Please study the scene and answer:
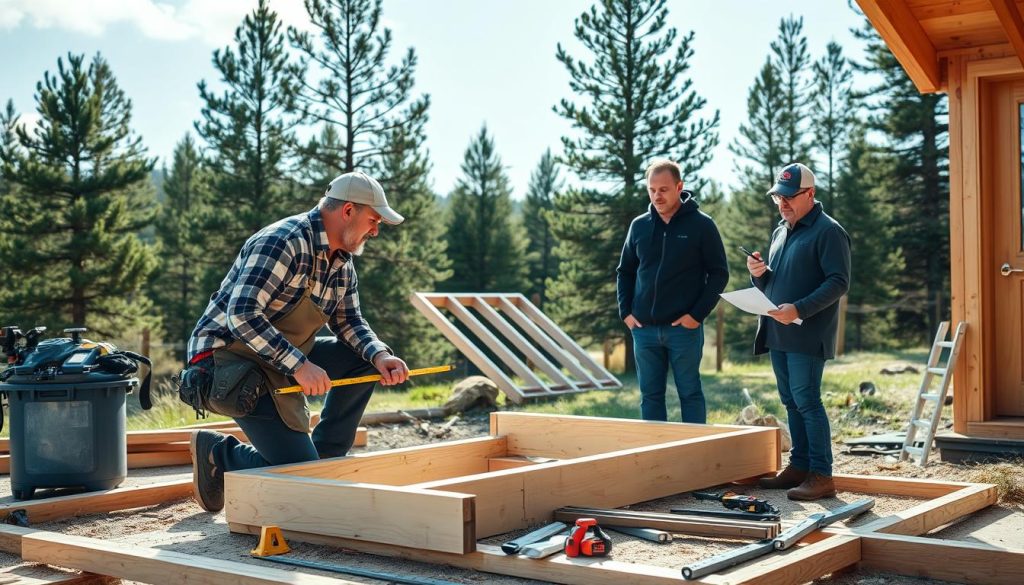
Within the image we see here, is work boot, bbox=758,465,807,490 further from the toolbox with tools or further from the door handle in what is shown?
the toolbox with tools

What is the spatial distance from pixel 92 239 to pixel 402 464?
2248 centimetres

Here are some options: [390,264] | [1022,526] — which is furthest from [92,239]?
[1022,526]

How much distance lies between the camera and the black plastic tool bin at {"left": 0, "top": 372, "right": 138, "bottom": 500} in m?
4.50

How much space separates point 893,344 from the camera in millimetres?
29844

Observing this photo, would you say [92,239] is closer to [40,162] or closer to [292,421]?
[40,162]

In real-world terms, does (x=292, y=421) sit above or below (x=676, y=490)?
above

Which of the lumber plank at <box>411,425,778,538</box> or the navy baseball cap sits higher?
the navy baseball cap

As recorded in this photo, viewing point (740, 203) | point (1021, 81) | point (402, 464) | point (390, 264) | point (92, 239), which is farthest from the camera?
point (740, 203)

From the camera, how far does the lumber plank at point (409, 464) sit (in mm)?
4016

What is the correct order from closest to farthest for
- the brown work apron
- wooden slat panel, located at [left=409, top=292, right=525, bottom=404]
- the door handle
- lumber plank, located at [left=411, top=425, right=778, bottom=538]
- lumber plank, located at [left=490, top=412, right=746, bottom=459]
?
lumber plank, located at [left=411, top=425, right=778, bottom=538], the brown work apron, lumber plank, located at [left=490, top=412, right=746, bottom=459], the door handle, wooden slat panel, located at [left=409, top=292, right=525, bottom=404]

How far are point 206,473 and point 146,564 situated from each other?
1.17 metres

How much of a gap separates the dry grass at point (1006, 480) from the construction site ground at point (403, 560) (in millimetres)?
59

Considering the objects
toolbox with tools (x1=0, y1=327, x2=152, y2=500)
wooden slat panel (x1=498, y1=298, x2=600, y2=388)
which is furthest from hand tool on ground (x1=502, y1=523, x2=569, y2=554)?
wooden slat panel (x1=498, y1=298, x2=600, y2=388)

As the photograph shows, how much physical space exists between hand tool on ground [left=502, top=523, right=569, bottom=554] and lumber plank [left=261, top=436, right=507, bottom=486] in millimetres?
967
